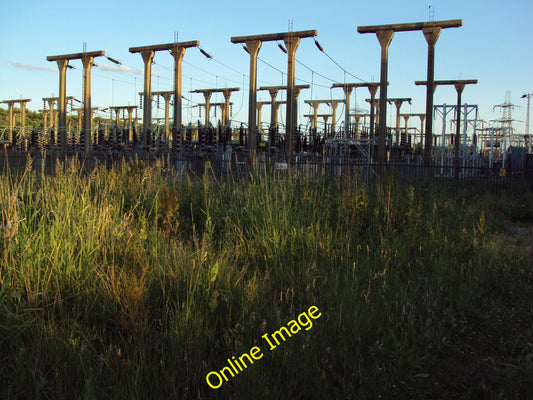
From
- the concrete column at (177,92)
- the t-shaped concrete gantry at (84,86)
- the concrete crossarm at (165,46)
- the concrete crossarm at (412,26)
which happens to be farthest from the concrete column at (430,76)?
the t-shaped concrete gantry at (84,86)

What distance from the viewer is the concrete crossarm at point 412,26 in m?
18.3

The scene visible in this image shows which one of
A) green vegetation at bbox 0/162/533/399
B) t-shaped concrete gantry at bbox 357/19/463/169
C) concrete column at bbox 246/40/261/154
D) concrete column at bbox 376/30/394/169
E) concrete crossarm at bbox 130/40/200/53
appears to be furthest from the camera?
concrete crossarm at bbox 130/40/200/53

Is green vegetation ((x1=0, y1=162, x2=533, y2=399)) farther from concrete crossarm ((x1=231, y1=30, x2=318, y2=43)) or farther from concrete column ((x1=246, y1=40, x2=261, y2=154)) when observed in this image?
concrete crossarm ((x1=231, y1=30, x2=318, y2=43))

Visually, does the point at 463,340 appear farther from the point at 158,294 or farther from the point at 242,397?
the point at 158,294

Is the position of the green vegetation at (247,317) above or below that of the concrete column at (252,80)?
below

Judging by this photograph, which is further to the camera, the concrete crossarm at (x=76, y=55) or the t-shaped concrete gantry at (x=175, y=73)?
the concrete crossarm at (x=76, y=55)

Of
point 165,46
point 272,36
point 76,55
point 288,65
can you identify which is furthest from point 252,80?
point 76,55

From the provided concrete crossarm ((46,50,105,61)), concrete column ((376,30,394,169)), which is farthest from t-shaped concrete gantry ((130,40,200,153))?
concrete column ((376,30,394,169))

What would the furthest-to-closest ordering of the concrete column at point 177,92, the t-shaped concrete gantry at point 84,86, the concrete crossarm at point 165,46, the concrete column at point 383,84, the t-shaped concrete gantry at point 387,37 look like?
the t-shaped concrete gantry at point 84,86
the concrete crossarm at point 165,46
the concrete column at point 177,92
the concrete column at point 383,84
the t-shaped concrete gantry at point 387,37

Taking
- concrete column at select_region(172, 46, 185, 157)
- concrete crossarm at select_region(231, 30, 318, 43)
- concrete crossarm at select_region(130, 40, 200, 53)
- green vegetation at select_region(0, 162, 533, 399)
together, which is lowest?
green vegetation at select_region(0, 162, 533, 399)

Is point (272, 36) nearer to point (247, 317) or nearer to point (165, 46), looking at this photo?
point (165, 46)

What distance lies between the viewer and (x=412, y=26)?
736 inches

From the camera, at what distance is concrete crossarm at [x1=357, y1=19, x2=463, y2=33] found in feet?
60.1

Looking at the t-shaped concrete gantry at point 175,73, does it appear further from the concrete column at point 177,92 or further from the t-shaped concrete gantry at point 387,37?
the t-shaped concrete gantry at point 387,37
